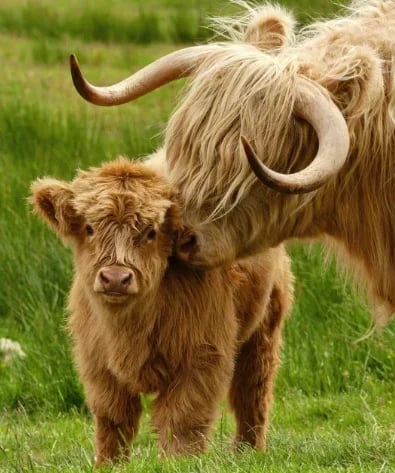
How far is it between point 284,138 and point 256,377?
1458 millimetres

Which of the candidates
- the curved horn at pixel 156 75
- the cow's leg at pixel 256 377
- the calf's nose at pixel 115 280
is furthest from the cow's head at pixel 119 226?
the cow's leg at pixel 256 377

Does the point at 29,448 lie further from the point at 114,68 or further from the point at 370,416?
the point at 114,68

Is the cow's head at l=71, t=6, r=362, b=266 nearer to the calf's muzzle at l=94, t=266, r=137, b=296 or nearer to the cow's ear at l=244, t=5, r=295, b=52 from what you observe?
the calf's muzzle at l=94, t=266, r=137, b=296

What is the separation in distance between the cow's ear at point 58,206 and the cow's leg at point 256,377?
1.18 meters

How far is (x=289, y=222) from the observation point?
581 cm

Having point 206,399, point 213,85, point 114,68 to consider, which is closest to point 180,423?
point 206,399

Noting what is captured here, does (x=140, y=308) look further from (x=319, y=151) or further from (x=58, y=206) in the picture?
(x=319, y=151)

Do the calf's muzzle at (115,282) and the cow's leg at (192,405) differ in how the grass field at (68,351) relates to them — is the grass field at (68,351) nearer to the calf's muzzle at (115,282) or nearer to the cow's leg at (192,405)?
the cow's leg at (192,405)

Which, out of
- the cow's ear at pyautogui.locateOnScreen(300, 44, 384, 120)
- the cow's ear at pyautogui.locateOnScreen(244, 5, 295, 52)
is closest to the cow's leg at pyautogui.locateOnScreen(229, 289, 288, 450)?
the cow's ear at pyautogui.locateOnScreen(244, 5, 295, 52)

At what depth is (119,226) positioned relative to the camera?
567 cm

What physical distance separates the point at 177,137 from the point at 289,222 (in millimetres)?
539

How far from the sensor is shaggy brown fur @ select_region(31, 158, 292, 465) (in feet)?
18.6

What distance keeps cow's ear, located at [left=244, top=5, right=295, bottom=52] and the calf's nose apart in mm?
1293

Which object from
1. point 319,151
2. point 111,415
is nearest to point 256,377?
point 111,415
